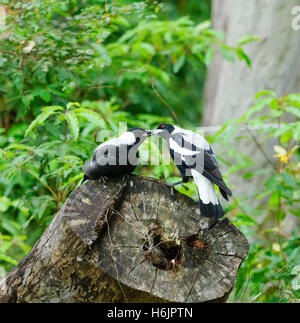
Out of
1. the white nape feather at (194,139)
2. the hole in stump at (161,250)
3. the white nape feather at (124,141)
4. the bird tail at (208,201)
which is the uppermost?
the white nape feather at (124,141)

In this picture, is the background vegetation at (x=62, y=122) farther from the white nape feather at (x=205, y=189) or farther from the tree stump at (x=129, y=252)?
the tree stump at (x=129, y=252)

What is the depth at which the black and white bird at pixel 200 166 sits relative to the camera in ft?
8.25

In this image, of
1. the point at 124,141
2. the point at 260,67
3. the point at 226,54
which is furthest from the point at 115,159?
the point at 260,67

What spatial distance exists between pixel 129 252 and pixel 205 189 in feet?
1.93

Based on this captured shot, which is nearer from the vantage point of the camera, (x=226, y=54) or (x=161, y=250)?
(x=161, y=250)

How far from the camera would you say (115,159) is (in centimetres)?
260

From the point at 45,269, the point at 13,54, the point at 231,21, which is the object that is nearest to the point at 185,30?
the point at 231,21

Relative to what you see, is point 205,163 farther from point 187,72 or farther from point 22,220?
point 187,72

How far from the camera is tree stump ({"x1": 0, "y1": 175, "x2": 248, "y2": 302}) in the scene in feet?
7.57

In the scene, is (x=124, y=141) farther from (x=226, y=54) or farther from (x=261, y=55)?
(x=261, y=55)

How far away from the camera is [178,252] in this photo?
98.5 inches

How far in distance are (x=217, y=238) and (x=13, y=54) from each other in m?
2.24

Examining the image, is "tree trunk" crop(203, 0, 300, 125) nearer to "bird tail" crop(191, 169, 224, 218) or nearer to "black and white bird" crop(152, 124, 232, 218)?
"black and white bird" crop(152, 124, 232, 218)

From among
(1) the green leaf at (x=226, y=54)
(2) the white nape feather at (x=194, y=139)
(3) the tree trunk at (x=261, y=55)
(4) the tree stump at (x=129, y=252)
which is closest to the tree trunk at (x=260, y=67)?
(3) the tree trunk at (x=261, y=55)
